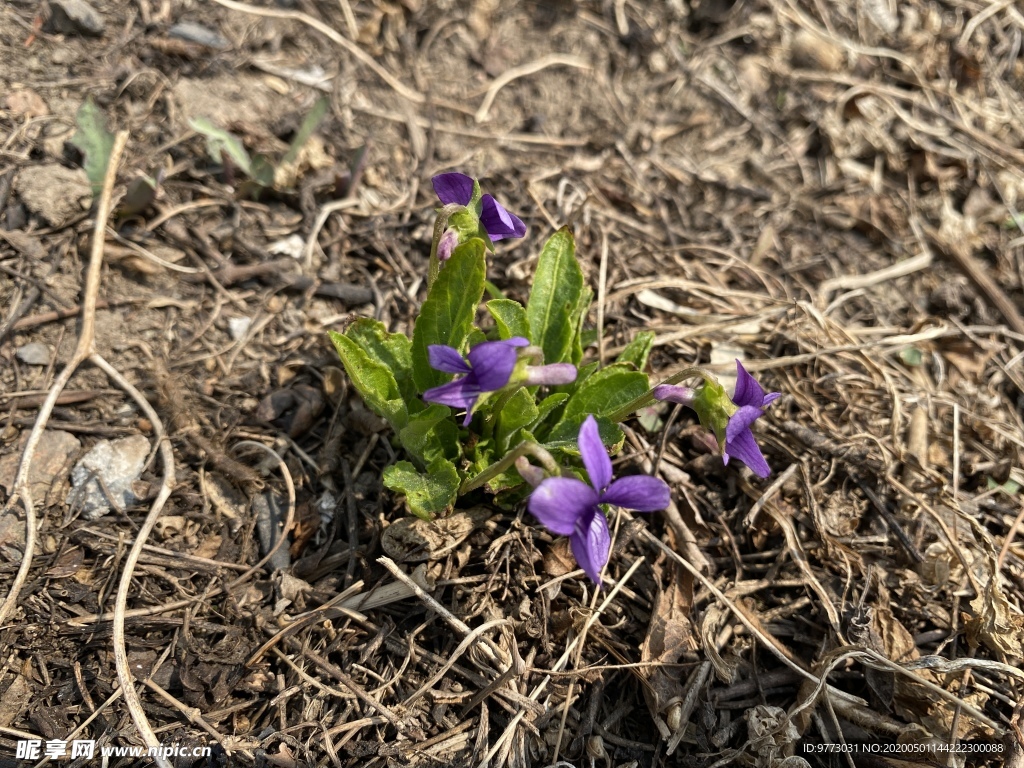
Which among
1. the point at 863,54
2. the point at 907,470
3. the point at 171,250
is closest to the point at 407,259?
the point at 171,250

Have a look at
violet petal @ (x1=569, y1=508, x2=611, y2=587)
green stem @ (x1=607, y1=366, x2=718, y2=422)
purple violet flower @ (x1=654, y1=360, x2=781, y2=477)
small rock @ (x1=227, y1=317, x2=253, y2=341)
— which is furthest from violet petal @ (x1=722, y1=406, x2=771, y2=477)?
small rock @ (x1=227, y1=317, x2=253, y2=341)

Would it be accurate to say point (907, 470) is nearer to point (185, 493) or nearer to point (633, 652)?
point (633, 652)

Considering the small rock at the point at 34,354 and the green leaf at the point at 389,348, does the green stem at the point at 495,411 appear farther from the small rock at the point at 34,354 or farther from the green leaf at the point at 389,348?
the small rock at the point at 34,354

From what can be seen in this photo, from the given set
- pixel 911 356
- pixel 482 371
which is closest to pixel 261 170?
pixel 482 371

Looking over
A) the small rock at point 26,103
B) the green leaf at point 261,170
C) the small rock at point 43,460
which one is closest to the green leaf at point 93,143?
the small rock at point 26,103

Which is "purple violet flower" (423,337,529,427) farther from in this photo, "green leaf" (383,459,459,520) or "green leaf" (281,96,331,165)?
"green leaf" (281,96,331,165)
